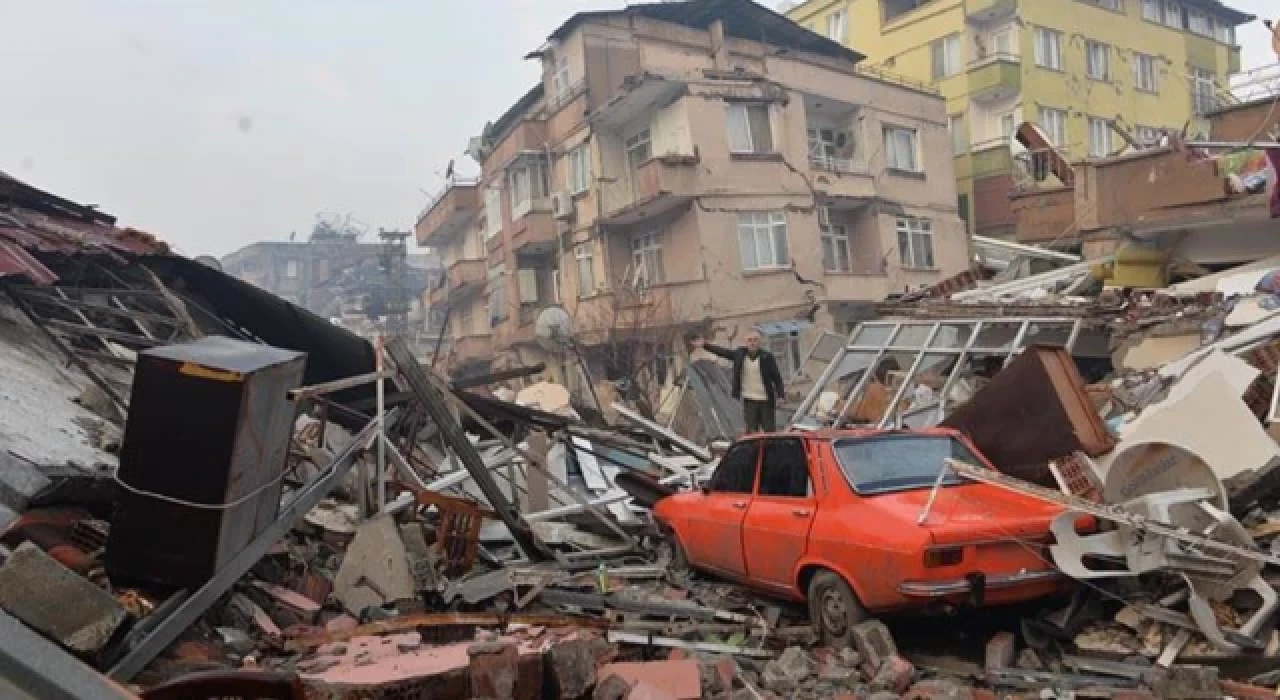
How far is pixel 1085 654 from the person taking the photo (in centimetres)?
578

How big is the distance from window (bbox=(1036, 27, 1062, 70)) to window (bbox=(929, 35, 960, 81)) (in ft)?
9.80

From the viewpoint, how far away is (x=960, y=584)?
566 centimetres

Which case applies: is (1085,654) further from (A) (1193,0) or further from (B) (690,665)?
(A) (1193,0)

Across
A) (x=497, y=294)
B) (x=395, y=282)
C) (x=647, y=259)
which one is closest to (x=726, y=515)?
(x=647, y=259)

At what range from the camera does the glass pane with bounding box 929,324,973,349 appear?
13.0m

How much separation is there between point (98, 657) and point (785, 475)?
187 inches

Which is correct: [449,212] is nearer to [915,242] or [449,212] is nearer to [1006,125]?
[915,242]

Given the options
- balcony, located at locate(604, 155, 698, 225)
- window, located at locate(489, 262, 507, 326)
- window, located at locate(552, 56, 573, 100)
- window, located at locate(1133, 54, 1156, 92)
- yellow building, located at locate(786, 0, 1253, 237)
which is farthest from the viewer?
window, located at locate(1133, 54, 1156, 92)

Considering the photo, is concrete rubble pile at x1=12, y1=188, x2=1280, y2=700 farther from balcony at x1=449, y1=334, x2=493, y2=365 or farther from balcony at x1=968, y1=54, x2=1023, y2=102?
balcony at x1=968, y1=54, x2=1023, y2=102

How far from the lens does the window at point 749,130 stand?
26312mm

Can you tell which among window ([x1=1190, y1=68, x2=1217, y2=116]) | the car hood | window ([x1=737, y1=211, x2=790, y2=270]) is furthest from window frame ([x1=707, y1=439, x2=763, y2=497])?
window ([x1=1190, y1=68, x2=1217, y2=116])

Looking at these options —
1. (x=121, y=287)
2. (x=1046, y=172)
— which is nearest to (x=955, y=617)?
(x=121, y=287)

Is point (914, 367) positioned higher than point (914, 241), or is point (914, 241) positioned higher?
point (914, 241)

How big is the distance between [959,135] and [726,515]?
31933 mm
